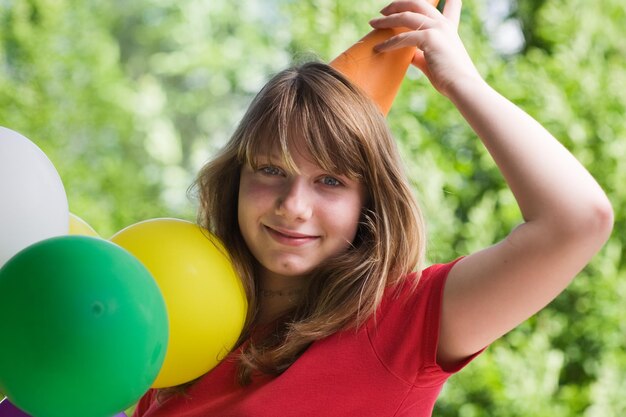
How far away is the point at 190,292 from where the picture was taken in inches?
50.2

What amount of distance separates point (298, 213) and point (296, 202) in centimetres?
2

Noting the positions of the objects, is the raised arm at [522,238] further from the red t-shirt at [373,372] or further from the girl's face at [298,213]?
the girl's face at [298,213]

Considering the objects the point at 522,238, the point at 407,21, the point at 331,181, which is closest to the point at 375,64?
the point at 407,21

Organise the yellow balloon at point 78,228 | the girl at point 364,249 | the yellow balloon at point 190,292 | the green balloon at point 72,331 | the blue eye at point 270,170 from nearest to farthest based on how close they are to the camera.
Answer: the green balloon at point 72,331 → the girl at point 364,249 → the yellow balloon at point 190,292 → the blue eye at point 270,170 → the yellow balloon at point 78,228

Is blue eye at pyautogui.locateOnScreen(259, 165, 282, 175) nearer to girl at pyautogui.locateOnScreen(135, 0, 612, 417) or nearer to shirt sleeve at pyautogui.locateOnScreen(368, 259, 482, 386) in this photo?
girl at pyautogui.locateOnScreen(135, 0, 612, 417)

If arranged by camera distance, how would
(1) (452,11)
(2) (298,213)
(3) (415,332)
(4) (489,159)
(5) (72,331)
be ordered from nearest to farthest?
1. (5) (72,331)
2. (3) (415,332)
3. (2) (298,213)
4. (1) (452,11)
5. (4) (489,159)

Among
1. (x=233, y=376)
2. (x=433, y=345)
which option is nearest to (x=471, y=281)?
(x=433, y=345)

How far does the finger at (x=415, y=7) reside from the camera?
Result: 1432 millimetres

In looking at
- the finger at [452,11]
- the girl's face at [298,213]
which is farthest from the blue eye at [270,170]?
the finger at [452,11]

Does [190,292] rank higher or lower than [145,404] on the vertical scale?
higher

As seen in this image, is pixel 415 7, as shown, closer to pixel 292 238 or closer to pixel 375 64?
pixel 375 64

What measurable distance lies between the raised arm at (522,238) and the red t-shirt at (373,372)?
0.03 metres

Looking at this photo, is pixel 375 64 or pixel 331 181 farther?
pixel 375 64

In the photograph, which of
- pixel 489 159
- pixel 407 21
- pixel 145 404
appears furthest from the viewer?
pixel 489 159
